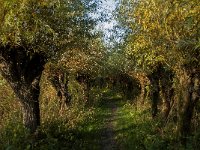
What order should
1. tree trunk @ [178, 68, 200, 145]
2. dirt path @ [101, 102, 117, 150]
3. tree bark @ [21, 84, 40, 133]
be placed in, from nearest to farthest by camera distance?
tree trunk @ [178, 68, 200, 145] → tree bark @ [21, 84, 40, 133] → dirt path @ [101, 102, 117, 150]

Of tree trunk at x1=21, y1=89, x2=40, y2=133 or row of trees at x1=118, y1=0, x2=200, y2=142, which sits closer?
row of trees at x1=118, y1=0, x2=200, y2=142

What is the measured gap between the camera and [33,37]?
16.0 metres

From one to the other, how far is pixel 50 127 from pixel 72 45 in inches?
167

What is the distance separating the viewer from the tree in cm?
1541

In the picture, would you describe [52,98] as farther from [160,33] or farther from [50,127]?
[160,33]

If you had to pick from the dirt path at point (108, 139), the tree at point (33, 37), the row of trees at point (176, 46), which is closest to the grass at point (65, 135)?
the dirt path at point (108, 139)

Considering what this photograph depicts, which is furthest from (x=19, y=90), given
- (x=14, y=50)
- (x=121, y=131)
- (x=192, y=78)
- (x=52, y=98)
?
(x=52, y=98)

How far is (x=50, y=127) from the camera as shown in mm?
20766

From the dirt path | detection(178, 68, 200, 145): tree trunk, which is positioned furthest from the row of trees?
the dirt path

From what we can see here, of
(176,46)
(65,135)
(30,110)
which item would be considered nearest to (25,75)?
(30,110)

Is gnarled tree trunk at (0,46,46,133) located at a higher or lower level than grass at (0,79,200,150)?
higher

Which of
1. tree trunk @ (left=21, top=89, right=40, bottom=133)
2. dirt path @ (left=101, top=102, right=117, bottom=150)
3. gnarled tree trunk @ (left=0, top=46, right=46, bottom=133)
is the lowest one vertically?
dirt path @ (left=101, top=102, right=117, bottom=150)

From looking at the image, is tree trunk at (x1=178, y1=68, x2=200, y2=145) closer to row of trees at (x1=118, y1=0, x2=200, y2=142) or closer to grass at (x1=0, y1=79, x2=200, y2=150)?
row of trees at (x1=118, y1=0, x2=200, y2=142)

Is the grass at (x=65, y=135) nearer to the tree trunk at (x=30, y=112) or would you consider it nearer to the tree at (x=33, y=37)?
the tree trunk at (x=30, y=112)
